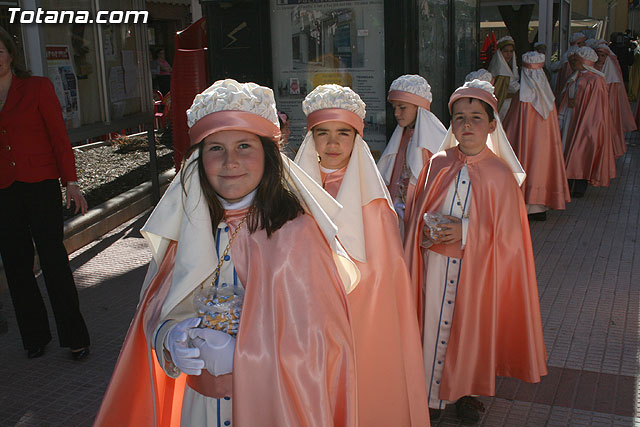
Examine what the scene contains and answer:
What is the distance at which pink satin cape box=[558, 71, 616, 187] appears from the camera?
10023 millimetres

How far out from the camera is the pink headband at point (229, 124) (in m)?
2.50

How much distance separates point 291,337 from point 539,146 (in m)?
7.23

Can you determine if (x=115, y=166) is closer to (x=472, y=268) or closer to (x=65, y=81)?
(x=65, y=81)

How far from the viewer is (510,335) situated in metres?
4.18

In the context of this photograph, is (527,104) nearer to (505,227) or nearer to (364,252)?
(505,227)

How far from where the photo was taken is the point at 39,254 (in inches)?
191

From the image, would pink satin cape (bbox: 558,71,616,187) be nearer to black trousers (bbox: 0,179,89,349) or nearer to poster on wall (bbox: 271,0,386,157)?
poster on wall (bbox: 271,0,386,157)

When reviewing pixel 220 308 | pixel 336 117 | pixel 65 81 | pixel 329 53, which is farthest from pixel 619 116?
pixel 220 308

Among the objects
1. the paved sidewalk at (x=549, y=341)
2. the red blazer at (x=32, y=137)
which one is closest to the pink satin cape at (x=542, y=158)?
the paved sidewalk at (x=549, y=341)

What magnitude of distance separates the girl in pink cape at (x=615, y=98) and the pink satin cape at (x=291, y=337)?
423 inches

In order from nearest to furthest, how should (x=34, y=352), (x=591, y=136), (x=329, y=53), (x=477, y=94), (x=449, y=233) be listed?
(x=449, y=233) → (x=477, y=94) → (x=34, y=352) → (x=329, y=53) → (x=591, y=136)

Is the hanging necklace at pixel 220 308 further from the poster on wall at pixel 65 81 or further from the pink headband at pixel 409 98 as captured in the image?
the poster on wall at pixel 65 81

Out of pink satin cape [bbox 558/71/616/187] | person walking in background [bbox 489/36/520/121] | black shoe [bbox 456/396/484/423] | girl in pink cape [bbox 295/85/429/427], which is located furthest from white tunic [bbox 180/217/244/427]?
person walking in background [bbox 489/36/520/121]

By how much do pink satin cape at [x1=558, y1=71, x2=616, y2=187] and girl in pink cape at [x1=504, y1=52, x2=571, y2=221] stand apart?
133cm
